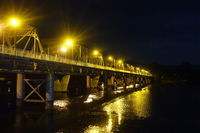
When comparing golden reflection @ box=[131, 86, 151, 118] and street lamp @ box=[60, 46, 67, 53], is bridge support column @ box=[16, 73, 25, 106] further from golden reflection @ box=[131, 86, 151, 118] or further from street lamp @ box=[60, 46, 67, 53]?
street lamp @ box=[60, 46, 67, 53]

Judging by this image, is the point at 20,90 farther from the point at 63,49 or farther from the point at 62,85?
→ the point at 63,49

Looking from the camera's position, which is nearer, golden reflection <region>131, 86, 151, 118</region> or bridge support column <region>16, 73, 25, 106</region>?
golden reflection <region>131, 86, 151, 118</region>

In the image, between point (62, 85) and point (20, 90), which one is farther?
point (62, 85)

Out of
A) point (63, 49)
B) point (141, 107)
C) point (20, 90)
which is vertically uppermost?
point (63, 49)

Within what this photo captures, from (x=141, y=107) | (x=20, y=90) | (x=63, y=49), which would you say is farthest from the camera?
(x=63, y=49)

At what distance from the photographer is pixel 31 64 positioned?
1594 inches

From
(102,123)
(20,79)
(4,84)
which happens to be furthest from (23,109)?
(4,84)

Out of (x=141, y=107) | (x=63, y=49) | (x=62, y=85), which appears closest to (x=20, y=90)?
(x=141, y=107)

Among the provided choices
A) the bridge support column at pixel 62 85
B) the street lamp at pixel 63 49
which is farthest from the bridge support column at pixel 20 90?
the street lamp at pixel 63 49

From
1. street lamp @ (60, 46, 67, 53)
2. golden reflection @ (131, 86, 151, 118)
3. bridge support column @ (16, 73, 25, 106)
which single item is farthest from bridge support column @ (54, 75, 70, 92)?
bridge support column @ (16, 73, 25, 106)

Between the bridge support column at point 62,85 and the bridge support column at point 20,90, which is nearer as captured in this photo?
the bridge support column at point 20,90

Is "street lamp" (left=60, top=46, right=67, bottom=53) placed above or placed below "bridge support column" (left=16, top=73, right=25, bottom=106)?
above

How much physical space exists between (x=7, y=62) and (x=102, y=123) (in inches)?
684

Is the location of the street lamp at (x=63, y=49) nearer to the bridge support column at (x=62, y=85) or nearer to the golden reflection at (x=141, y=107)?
the bridge support column at (x=62, y=85)
